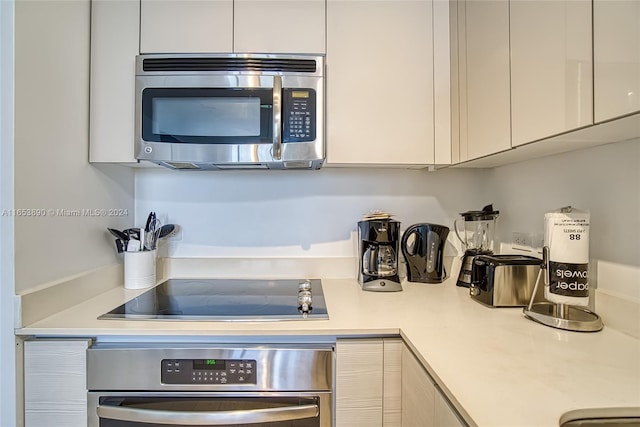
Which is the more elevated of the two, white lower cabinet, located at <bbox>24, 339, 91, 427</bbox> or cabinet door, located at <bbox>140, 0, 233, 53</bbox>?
cabinet door, located at <bbox>140, 0, 233, 53</bbox>

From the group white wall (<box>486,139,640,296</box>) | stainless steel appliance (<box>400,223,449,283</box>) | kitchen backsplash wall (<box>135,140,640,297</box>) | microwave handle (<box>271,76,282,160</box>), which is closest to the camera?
white wall (<box>486,139,640,296</box>)

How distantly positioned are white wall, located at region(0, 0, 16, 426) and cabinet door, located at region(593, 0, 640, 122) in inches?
57.3

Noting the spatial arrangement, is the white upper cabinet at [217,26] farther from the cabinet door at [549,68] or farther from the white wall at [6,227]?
the cabinet door at [549,68]

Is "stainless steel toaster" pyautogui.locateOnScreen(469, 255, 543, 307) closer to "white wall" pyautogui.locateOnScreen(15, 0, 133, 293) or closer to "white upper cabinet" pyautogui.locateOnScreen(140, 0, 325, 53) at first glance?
"white upper cabinet" pyautogui.locateOnScreen(140, 0, 325, 53)

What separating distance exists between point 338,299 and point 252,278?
51cm

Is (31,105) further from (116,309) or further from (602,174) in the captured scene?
(602,174)

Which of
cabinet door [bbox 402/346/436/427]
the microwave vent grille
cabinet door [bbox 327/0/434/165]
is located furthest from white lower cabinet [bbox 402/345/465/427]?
the microwave vent grille

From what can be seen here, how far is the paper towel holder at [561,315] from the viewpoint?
922 millimetres

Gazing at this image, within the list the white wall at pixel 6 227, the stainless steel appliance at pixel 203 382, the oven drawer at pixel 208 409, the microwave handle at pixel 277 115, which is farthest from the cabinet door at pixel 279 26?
the oven drawer at pixel 208 409

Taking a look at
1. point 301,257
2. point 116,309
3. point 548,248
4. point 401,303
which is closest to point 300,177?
point 301,257

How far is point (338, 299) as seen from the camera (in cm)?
125

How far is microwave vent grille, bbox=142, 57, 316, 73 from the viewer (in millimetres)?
1210

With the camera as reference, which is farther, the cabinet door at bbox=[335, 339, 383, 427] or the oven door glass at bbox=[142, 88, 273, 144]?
the oven door glass at bbox=[142, 88, 273, 144]

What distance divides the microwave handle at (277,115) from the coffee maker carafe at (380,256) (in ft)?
1.59
